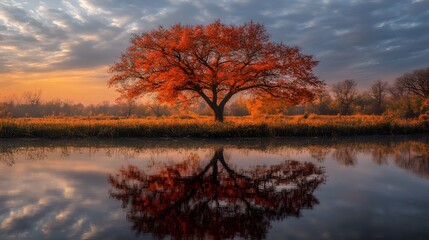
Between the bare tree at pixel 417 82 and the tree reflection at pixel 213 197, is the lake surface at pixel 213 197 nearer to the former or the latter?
the tree reflection at pixel 213 197

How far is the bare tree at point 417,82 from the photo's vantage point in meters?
62.2

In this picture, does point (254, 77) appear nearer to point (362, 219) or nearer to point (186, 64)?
point (186, 64)

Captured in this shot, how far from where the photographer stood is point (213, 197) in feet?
23.1

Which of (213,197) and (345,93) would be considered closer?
(213,197)

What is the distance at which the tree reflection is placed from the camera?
530 cm

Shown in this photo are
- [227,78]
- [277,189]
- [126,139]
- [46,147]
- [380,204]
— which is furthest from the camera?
[227,78]

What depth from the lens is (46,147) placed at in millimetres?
16219

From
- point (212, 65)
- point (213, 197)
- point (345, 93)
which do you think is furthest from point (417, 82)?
point (213, 197)

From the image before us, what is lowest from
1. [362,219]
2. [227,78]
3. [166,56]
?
[362,219]

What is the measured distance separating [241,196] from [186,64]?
20839mm

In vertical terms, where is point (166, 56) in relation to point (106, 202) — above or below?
above

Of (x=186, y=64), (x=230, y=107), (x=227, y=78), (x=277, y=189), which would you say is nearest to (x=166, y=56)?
(x=186, y=64)

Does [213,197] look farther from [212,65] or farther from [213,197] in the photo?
[212,65]

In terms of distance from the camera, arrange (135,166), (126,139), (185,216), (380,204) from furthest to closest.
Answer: (126,139) → (135,166) → (380,204) → (185,216)
